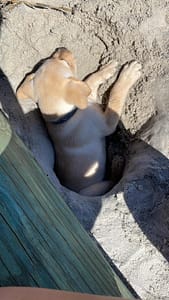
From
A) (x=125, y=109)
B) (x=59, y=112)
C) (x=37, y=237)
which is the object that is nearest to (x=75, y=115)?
(x=59, y=112)

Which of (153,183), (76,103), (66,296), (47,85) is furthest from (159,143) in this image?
(66,296)

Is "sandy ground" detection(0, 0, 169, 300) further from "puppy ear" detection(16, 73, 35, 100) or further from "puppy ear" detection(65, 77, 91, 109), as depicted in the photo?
"puppy ear" detection(65, 77, 91, 109)

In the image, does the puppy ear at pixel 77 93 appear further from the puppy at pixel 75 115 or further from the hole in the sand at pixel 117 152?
the hole in the sand at pixel 117 152

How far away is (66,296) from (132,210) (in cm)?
108

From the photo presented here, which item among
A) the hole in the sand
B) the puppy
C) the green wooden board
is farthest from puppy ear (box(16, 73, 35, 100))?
the green wooden board

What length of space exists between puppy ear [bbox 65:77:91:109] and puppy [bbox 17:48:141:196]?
0.02 meters

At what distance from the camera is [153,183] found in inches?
89.0

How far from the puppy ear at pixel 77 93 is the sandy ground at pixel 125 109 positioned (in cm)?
23

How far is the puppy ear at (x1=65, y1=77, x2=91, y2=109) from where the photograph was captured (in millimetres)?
2389

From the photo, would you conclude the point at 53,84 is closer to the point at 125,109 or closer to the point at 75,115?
the point at 75,115

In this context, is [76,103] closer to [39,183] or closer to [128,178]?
[128,178]

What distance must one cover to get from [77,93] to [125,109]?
0.95 ft

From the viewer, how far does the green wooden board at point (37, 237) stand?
1.29 m

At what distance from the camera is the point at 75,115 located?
2607 mm
